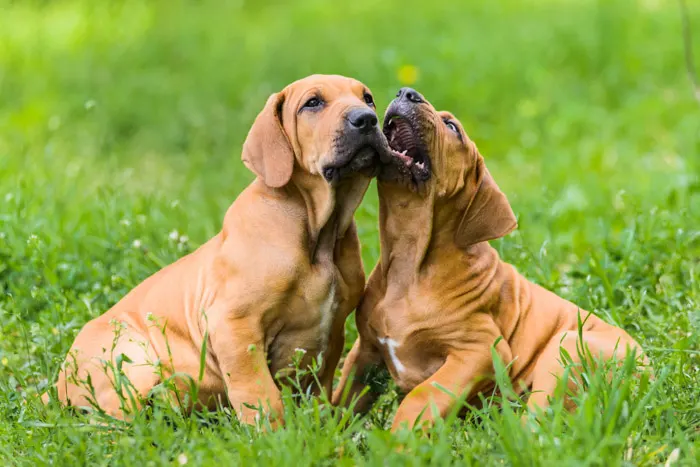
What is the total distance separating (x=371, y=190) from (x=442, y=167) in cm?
337

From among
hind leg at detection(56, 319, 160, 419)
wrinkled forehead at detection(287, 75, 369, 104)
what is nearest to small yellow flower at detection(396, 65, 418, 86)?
wrinkled forehead at detection(287, 75, 369, 104)

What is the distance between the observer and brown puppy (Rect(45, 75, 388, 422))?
469cm

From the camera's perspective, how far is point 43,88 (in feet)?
35.8

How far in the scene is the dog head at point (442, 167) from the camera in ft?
16.2

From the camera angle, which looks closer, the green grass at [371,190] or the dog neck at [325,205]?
the green grass at [371,190]

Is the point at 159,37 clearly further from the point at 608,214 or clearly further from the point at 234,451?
the point at 234,451

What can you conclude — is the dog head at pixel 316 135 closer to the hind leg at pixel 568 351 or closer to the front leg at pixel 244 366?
the front leg at pixel 244 366

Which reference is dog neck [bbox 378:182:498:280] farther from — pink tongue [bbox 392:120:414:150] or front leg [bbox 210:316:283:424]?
front leg [bbox 210:316:283:424]

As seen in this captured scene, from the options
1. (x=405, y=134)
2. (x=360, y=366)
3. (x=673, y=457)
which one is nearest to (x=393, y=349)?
(x=360, y=366)

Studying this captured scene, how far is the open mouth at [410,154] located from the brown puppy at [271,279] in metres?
0.17

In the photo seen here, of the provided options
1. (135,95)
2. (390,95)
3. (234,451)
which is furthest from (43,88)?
(234,451)

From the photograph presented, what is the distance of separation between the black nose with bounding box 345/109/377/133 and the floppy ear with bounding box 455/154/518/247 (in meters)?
0.74

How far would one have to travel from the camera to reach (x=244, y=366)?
4.63 meters

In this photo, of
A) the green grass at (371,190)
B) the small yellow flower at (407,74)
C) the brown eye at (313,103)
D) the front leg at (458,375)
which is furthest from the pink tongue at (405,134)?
the small yellow flower at (407,74)
